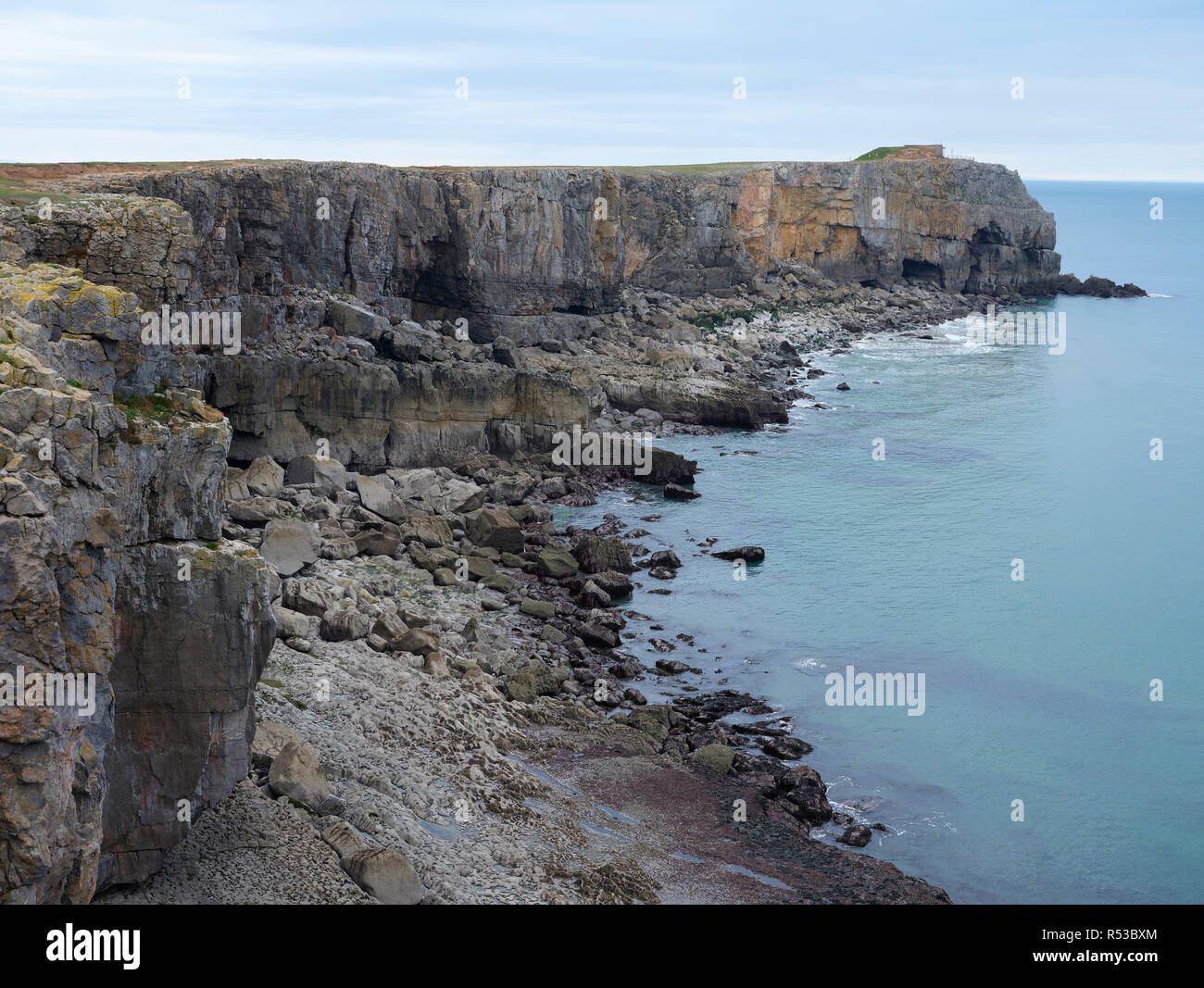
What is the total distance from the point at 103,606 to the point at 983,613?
3500cm

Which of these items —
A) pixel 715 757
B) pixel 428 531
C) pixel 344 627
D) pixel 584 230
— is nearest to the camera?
pixel 715 757

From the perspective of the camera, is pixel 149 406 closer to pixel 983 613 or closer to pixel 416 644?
pixel 416 644

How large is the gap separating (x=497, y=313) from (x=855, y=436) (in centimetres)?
2292

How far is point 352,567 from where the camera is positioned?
3688 cm

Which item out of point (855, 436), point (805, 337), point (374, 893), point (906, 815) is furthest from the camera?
point (805, 337)

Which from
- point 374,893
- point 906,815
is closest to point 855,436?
point 906,815

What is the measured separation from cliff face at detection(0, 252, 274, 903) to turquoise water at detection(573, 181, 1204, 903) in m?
15.6

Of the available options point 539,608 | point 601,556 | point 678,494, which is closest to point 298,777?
point 539,608

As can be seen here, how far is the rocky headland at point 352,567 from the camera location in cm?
1377

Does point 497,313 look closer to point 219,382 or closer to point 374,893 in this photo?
point 219,382

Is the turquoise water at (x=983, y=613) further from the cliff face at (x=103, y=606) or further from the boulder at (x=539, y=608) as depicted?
the cliff face at (x=103, y=606)

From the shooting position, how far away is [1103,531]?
52.8 meters

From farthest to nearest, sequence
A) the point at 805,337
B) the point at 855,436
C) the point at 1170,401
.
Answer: the point at 805,337, the point at 1170,401, the point at 855,436

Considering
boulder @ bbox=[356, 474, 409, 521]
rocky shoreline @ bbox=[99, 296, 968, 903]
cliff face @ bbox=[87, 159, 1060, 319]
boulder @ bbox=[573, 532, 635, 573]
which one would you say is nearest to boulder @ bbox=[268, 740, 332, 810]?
rocky shoreline @ bbox=[99, 296, 968, 903]
